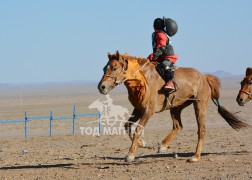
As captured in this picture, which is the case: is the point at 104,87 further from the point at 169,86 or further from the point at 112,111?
the point at 112,111

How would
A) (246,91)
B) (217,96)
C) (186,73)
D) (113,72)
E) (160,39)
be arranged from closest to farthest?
1. (113,72)
2. (160,39)
3. (186,73)
4. (246,91)
5. (217,96)

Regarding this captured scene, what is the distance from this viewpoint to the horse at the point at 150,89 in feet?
31.6

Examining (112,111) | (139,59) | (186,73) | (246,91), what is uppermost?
(139,59)

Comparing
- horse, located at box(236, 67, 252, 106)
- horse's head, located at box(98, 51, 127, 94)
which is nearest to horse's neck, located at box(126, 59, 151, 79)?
horse's head, located at box(98, 51, 127, 94)

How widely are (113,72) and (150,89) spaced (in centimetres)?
92

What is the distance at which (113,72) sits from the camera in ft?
31.3

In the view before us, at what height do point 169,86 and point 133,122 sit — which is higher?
point 169,86

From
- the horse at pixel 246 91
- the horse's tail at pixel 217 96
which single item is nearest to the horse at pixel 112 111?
the horse's tail at pixel 217 96

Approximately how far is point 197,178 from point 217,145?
5226 mm

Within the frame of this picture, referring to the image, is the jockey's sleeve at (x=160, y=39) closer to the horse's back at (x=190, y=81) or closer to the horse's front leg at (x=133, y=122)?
the horse's back at (x=190, y=81)

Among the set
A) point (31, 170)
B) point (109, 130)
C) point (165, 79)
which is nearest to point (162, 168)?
point (165, 79)

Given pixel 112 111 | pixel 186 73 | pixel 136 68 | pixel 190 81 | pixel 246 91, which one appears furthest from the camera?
pixel 112 111

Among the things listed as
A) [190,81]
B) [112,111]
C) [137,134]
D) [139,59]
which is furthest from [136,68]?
[112,111]

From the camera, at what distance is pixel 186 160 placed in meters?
10.6
